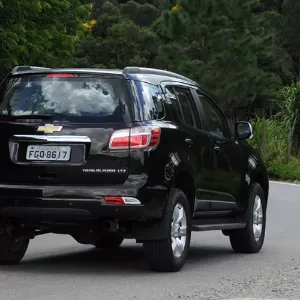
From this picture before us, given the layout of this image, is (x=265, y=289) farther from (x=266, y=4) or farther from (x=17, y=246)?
(x=266, y=4)

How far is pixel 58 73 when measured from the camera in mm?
9188

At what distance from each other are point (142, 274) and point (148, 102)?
1499 mm

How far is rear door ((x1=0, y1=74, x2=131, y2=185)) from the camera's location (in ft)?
28.5

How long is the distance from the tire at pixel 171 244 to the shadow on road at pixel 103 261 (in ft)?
0.75

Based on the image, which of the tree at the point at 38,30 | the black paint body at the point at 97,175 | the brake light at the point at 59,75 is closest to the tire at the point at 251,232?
the black paint body at the point at 97,175

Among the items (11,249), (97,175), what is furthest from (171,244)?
(11,249)

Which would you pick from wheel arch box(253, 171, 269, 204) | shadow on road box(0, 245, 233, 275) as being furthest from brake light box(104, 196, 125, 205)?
wheel arch box(253, 171, 269, 204)

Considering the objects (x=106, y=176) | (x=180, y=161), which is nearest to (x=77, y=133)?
(x=106, y=176)

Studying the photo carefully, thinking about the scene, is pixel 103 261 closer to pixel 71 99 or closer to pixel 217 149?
pixel 217 149

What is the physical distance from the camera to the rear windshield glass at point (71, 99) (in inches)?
350

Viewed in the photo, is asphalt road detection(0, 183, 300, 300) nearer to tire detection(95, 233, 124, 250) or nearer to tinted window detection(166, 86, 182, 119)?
tire detection(95, 233, 124, 250)

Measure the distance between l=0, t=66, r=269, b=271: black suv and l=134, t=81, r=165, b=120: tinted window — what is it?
0.01 m

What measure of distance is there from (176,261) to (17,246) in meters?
1.57

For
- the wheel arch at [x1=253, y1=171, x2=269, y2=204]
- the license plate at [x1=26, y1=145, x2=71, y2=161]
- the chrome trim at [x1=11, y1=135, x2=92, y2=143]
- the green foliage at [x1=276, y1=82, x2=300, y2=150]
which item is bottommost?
the green foliage at [x1=276, y1=82, x2=300, y2=150]
